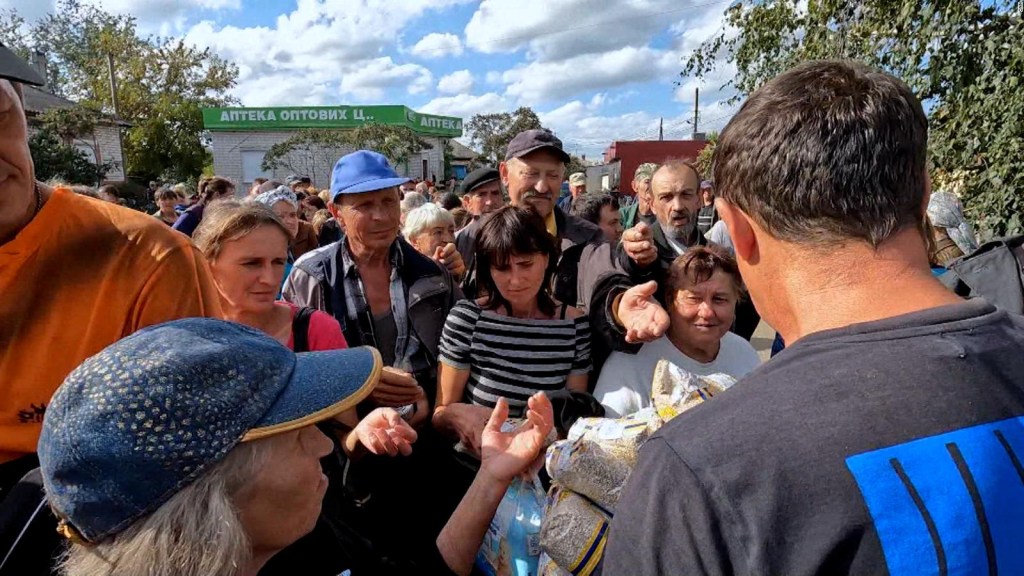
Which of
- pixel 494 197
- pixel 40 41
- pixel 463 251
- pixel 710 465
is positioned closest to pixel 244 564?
pixel 710 465

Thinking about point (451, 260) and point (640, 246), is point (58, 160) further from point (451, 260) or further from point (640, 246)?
point (640, 246)

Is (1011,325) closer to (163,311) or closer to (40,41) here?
(163,311)

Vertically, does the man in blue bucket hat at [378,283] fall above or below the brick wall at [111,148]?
below

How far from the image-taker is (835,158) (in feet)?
3.22

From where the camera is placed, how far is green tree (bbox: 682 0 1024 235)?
4570mm

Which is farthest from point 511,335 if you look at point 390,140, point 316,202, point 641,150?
point 641,150

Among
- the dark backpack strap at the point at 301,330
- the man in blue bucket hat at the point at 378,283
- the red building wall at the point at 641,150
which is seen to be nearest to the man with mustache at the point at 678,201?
the man in blue bucket hat at the point at 378,283

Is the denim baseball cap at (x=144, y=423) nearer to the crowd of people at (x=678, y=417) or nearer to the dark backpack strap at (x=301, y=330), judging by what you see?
the crowd of people at (x=678, y=417)

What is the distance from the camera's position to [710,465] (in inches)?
34.6

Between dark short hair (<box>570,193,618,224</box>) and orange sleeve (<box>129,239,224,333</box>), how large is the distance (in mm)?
4367

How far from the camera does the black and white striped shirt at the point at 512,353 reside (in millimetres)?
2285

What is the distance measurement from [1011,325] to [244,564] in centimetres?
134

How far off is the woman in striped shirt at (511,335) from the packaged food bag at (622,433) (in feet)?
2.22

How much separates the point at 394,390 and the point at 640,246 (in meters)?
1.11
